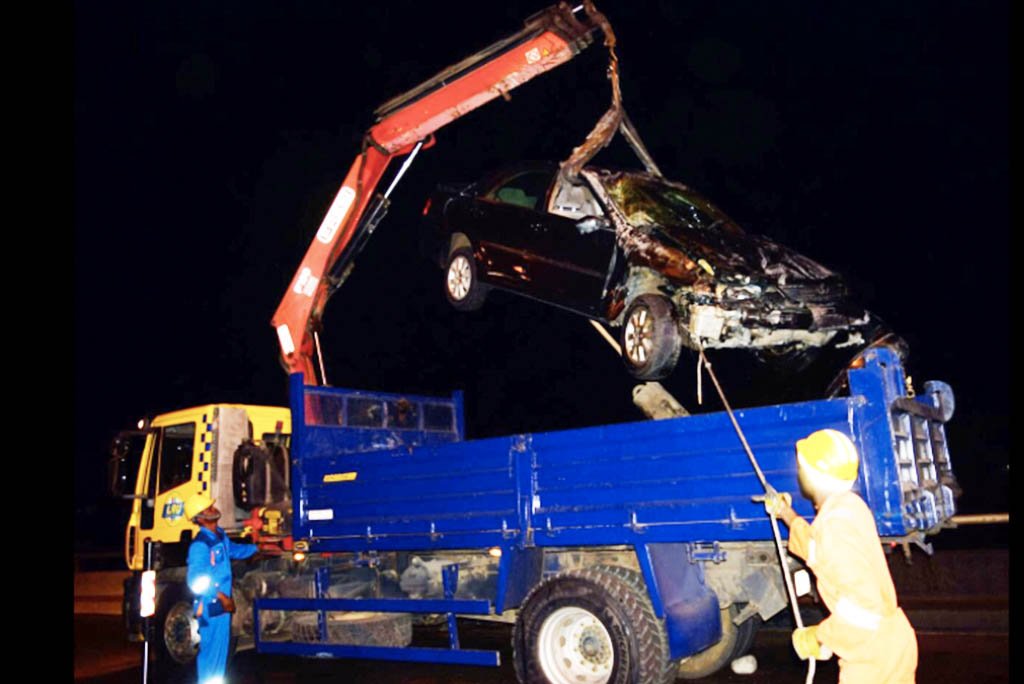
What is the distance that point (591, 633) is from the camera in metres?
5.90

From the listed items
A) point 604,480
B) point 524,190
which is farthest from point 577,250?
point 604,480

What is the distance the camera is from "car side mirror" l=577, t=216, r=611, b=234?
816 centimetres

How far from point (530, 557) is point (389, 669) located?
2.89 m

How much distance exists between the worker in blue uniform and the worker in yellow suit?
4.91 m

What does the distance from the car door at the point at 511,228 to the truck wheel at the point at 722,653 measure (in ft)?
12.4

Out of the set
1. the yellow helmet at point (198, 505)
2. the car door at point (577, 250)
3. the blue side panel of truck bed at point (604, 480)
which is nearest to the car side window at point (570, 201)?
the car door at point (577, 250)

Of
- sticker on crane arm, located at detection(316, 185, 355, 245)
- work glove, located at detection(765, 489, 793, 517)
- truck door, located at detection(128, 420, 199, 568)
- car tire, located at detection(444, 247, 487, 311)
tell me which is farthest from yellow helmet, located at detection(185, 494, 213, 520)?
work glove, located at detection(765, 489, 793, 517)

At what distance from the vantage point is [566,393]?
15.3 m

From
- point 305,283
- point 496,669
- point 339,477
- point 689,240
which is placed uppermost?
point 305,283

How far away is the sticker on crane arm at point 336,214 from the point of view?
33.3ft

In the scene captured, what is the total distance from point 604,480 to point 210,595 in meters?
3.33

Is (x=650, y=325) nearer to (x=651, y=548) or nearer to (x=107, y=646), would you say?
(x=651, y=548)

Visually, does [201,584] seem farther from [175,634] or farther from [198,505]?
[175,634]

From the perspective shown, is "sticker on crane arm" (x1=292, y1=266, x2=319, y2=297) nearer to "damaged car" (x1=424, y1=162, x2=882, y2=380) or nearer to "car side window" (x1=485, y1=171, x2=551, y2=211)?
"damaged car" (x1=424, y1=162, x2=882, y2=380)
